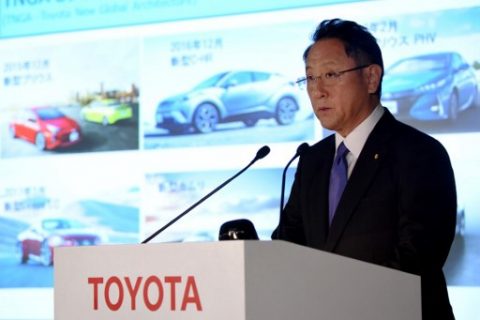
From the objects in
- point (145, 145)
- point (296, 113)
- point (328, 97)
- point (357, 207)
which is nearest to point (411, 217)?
point (357, 207)

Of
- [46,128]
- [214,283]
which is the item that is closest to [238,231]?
[214,283]

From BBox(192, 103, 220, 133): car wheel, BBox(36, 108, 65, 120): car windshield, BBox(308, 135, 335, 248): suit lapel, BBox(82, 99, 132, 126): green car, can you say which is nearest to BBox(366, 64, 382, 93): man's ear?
BBox(308, 135, 335, 248): suit lapel

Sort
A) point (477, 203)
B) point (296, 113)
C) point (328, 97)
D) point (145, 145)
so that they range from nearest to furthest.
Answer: point (328, 97) < point (477, 203) < point (296, 113) < point (145, 145)

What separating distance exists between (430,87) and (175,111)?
3.73 feet

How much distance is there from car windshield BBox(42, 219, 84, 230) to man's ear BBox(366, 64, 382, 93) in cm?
188

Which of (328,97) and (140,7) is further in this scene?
(140,7)

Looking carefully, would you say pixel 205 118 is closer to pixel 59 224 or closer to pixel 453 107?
pixel 59 224

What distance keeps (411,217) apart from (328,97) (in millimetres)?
504

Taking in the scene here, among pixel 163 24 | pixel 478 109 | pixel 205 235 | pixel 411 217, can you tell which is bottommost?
pixel 205 235

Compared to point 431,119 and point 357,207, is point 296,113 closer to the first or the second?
point 431,119

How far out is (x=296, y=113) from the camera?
13.1 ft

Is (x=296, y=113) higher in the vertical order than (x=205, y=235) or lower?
higher

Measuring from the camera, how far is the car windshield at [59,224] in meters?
4.32

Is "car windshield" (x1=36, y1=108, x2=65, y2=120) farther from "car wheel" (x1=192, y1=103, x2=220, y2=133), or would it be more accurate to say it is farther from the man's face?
the man's face
